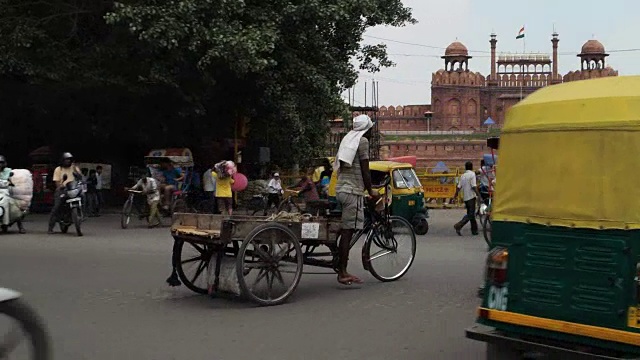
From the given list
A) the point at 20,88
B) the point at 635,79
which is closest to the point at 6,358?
the point at 635,79

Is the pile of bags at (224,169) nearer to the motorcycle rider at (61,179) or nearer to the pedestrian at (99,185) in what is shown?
the motorcycle rider at (61,179)

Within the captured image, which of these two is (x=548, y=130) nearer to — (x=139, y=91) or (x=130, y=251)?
(x=130, y=251)

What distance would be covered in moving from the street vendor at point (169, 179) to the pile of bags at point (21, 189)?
3.73 m

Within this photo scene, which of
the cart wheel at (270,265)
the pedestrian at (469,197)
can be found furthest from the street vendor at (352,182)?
the pedestrian at (469,197)

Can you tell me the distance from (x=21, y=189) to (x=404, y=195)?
8.17 metres

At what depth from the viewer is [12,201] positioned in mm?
15117

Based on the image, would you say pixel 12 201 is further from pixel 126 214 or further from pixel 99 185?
pixel 99 185

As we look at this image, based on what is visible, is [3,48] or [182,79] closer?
[3,48]

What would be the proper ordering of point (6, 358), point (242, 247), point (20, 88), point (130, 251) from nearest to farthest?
1. point (6, 358)
2. point (242, 247)
3. point (130, 251)
4. point (20, 88)

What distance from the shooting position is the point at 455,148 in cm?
6150

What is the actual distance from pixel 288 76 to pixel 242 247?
1447cm

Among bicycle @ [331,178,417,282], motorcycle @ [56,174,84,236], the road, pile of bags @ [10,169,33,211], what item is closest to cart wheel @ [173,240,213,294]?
the road

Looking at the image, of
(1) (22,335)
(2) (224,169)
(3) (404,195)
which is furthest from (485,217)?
(1) (22,335)

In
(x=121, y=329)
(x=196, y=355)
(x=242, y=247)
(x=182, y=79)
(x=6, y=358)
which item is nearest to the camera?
(x=6, y=358)
